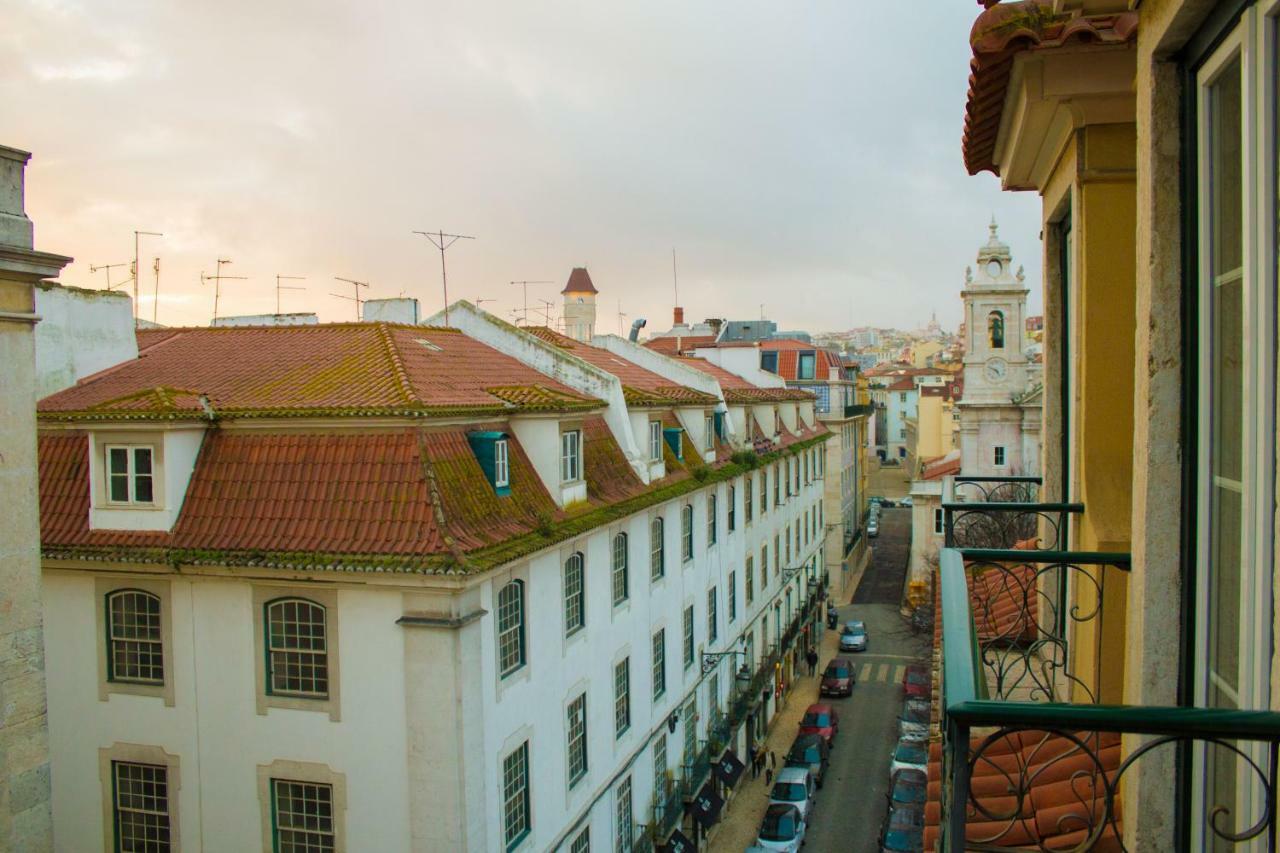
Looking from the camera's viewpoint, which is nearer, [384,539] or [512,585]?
[384,539]

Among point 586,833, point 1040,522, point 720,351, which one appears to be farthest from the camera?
point 720,351

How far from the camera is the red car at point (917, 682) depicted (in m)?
35.0

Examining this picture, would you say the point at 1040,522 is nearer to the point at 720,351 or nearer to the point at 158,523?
the point at 158,523

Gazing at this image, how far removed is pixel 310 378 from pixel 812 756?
20680 mm

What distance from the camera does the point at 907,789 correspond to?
26.1 m

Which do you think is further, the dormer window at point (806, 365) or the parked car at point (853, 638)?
the dormer window at point (806, 365)

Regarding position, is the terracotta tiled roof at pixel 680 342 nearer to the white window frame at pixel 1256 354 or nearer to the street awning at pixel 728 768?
the street awning at pixel 728 768

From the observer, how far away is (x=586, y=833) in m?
17.2

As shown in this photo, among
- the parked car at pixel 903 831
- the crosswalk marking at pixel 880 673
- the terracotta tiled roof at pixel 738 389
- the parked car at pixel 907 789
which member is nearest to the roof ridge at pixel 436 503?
the parked car at pixel 903 831

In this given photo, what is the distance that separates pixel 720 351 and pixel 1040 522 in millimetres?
38125

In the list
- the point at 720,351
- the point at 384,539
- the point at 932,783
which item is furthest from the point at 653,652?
the point at 720,351

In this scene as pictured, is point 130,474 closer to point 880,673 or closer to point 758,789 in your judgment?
point 758,789

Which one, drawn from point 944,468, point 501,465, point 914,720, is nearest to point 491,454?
point 501,465

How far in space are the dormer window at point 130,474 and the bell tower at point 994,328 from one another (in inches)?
1775
